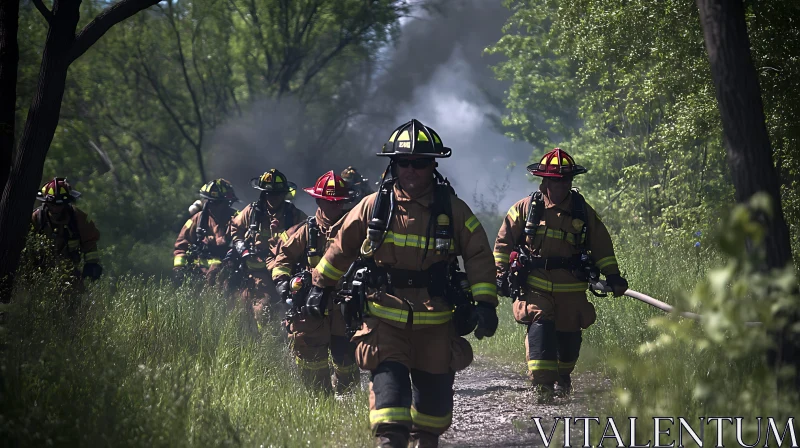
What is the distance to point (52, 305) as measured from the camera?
21.0ft

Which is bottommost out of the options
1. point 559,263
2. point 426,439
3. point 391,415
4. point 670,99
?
point 426,439

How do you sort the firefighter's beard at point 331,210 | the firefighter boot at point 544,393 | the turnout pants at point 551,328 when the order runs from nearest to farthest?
the firefighter boot at point 544,393
the turnout pants at point 551,328
the firefighter's beard at point 331,210

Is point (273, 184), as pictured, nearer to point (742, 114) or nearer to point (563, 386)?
point (563, 386)

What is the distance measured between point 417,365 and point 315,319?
Answer: 206 centimetres

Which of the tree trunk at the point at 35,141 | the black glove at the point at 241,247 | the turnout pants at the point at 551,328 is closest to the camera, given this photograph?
the tree trunk at the point at 35,141

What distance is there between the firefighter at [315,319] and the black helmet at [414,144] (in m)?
1.76

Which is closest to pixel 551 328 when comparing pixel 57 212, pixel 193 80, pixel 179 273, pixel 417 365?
pixel 417 365

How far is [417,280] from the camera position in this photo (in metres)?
4.98

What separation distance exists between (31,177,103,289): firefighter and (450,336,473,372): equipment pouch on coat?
510cm

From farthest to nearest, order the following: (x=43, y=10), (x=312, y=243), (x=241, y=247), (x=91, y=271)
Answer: (x=241, y=247), (x=91, y=271), (x=312, y=243), (x=43, y=10)

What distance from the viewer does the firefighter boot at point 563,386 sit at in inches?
267

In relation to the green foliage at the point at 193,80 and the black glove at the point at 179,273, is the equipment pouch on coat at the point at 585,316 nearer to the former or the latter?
→ the black glove at the point at 179,273

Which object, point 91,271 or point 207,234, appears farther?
point 207,234

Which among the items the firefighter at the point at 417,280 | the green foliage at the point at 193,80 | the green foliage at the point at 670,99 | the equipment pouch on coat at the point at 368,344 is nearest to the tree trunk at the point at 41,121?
the firefighter at the point at 417,280
